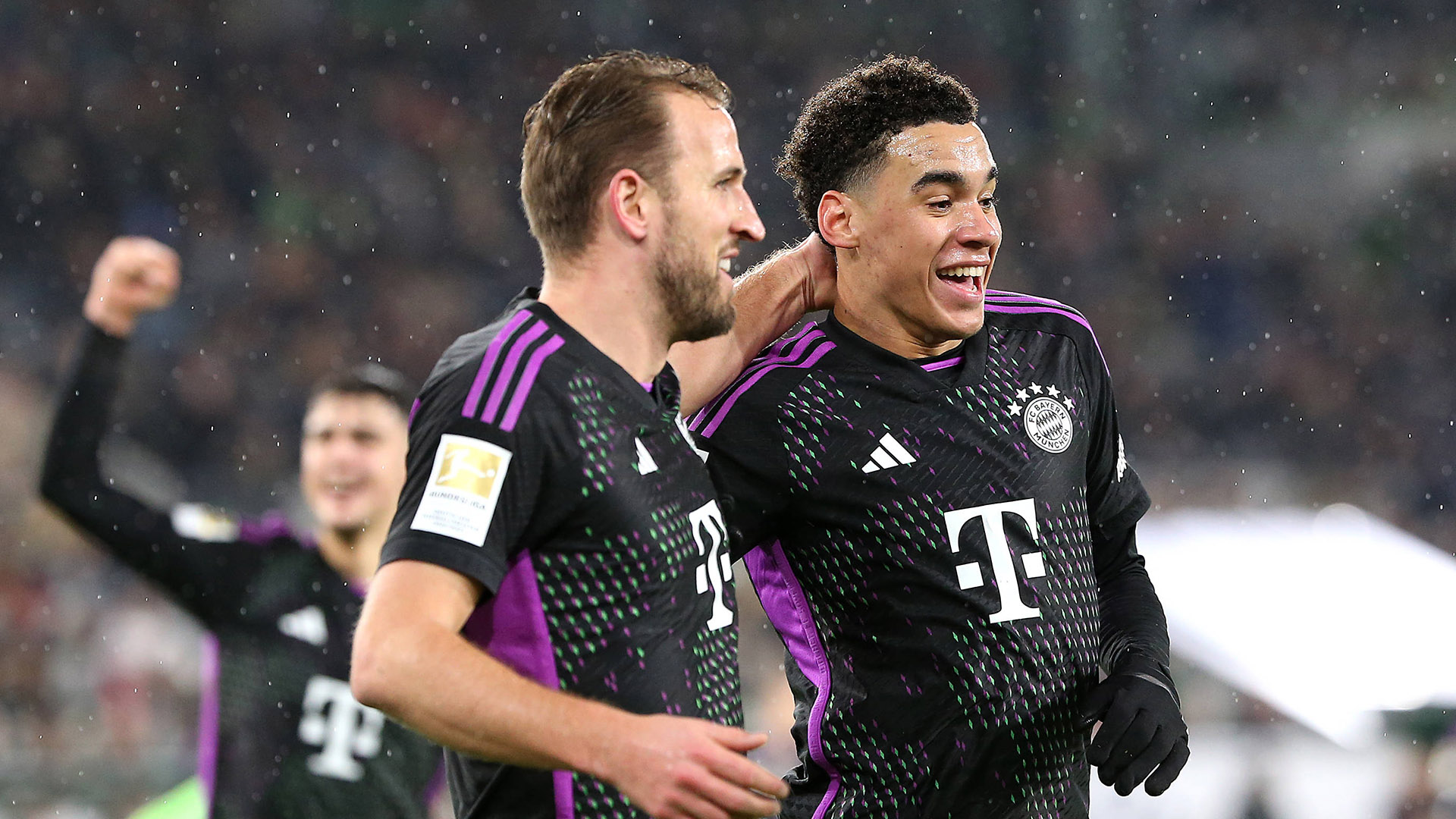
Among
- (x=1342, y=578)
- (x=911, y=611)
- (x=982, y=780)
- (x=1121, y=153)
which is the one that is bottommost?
(x=982, y=780)

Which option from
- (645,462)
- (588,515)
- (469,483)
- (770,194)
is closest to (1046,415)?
(645,462)

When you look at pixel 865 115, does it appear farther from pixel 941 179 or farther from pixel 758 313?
pixel 758 313

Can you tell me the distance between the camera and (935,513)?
8.22 feet

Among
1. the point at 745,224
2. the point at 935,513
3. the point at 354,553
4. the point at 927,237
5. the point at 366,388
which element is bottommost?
the point at 354,553

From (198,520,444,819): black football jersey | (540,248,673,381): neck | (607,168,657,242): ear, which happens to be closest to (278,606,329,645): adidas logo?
(198,520,444,819): black football jersey

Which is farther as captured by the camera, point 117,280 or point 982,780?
point 117,280

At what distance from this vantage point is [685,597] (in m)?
2.00

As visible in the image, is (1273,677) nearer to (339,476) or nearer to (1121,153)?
(1121,153)

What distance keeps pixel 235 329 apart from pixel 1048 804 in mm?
7118

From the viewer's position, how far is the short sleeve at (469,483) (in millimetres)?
1764

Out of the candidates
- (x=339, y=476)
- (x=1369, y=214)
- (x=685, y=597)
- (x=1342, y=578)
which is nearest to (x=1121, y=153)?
(x=1369, y=214)

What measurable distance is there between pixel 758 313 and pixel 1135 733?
1.00 metres

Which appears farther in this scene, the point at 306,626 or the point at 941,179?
the point at 306,626

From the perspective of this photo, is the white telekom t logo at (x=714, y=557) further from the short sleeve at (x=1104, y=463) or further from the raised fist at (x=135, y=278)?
the raised fist at (x=135, y=278)
